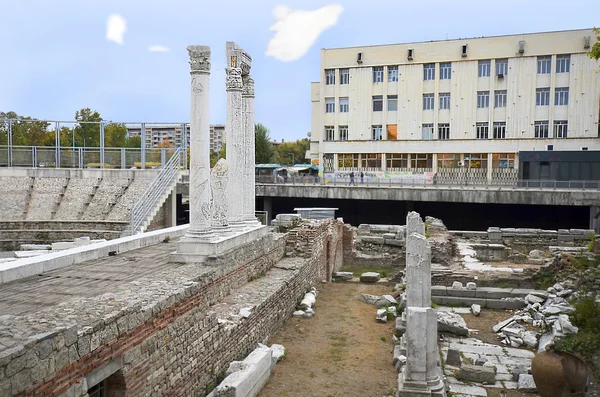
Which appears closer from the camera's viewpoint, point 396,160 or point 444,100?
point 444,100

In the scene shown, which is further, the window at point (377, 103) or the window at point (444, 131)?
the window at point (377, 103)

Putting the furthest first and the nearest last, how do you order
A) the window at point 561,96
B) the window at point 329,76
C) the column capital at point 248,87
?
the window at point 329,76 → the window at point 561,96 → the column capital at point 248,87

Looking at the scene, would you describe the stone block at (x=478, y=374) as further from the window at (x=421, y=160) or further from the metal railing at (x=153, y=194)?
the window at (x=421, y=160)

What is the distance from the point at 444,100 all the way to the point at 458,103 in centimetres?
119

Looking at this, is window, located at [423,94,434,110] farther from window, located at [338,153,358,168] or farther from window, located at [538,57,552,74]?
window, located at [538,57,552,74]

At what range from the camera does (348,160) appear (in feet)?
156

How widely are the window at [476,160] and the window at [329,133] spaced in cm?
1181

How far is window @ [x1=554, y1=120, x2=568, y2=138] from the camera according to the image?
4159 cm

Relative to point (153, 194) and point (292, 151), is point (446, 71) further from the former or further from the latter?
point (292, 151)

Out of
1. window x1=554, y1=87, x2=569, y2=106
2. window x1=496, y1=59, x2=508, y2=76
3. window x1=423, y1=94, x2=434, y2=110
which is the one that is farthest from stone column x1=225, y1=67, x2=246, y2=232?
window x1=554, y1=87, x2=569, y2=106

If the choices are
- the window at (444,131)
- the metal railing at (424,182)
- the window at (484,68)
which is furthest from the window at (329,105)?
the window at (484,68)

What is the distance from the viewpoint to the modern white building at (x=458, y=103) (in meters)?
41.2

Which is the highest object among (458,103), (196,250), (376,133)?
(458,103)

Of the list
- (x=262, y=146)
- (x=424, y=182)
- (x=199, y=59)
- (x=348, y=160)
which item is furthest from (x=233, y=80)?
(x=262, y=146)
